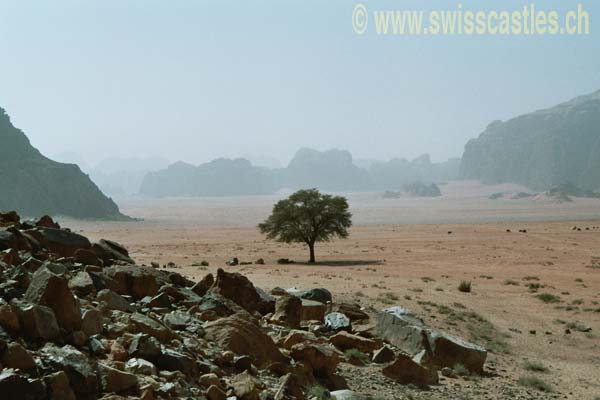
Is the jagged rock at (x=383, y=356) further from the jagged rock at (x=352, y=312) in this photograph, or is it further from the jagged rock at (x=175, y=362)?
the jagged rock at (x=175, y=362)

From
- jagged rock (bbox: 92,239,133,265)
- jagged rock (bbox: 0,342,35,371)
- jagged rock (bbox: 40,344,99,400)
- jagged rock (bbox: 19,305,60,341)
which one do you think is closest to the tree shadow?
jagged rock (bbox: 92,239,133,265)

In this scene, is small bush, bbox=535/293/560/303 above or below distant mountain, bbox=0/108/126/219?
below

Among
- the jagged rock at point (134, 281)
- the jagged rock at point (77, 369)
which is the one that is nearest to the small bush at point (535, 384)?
the jagged rock at point (134, 281)

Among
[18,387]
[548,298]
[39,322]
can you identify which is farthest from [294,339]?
[548,298]

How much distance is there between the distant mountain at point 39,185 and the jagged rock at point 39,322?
149 m

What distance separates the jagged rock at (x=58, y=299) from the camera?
8156mm

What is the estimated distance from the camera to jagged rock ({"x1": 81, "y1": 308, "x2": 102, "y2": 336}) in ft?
27.5

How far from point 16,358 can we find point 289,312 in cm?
855

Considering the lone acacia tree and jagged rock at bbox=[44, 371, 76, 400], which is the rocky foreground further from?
the lone acacia tree

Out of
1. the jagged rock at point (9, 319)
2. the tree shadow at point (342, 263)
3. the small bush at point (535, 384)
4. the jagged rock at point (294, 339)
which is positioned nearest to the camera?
the jagged rock at point (9, 319)

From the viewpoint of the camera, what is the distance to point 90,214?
156 meters

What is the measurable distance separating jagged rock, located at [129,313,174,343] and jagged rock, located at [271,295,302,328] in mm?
5002

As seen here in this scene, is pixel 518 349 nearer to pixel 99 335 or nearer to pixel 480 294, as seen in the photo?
pixel 480 294

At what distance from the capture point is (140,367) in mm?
7770
